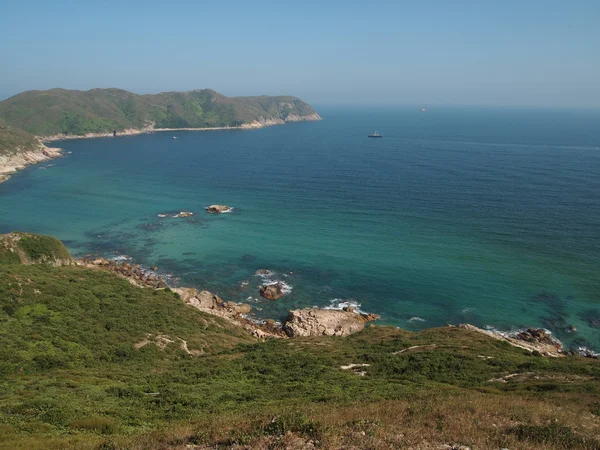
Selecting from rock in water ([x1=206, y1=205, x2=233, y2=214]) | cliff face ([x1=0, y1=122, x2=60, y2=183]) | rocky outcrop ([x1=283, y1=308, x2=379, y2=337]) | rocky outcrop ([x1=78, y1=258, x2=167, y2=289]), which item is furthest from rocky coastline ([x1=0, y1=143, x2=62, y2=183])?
rocky outcrop ([x1=283, y1=308, x2=379, y2=337])

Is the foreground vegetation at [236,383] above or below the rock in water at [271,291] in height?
above

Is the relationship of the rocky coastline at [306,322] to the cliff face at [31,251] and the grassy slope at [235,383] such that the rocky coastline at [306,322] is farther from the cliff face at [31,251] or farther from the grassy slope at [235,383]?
the cliff face at [31,251]

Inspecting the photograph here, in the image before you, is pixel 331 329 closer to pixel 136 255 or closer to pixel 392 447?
pixel 392 447

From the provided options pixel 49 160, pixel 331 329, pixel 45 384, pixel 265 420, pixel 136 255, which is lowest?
pixel 331 329

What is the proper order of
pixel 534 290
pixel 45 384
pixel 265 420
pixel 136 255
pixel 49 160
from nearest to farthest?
pixel 265 420, pixel 45 384, pixel 534 290, pixel 136 255, pixel 49 160

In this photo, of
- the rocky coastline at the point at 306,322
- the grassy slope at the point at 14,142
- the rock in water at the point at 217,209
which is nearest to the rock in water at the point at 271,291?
the rocky coastline at the point at 306,322

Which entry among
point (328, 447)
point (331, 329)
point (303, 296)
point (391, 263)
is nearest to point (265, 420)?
point (328, 447)

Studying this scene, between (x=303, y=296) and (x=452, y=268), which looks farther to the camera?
(x=452, y=268)

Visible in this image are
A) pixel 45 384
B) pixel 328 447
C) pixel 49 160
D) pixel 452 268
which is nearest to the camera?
pixel 328 447
